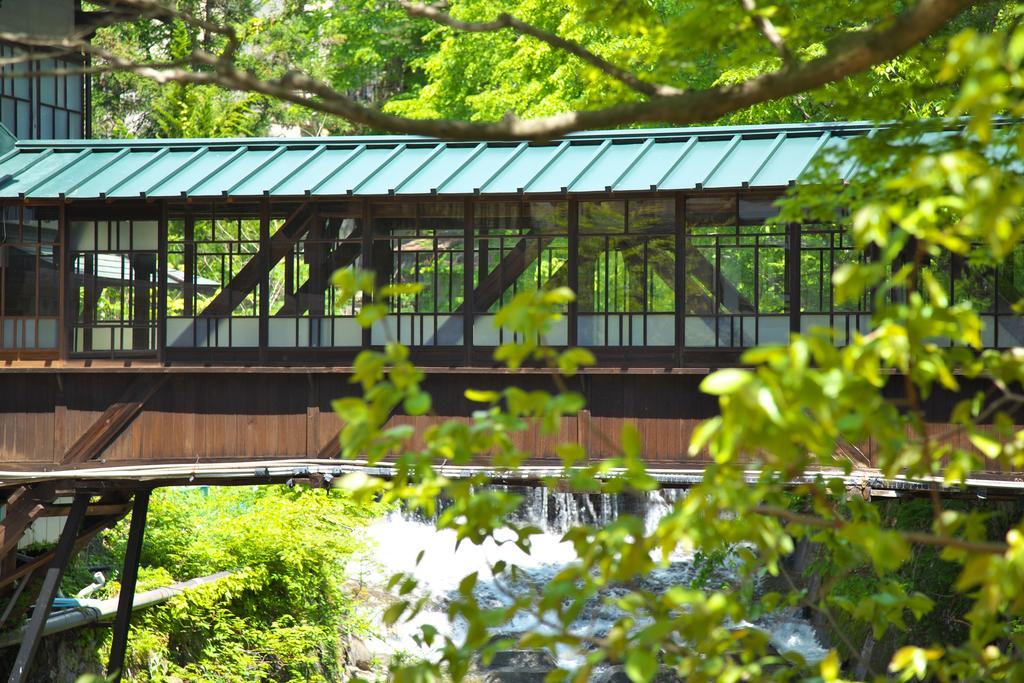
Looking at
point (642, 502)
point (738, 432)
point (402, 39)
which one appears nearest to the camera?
point (738, 432)

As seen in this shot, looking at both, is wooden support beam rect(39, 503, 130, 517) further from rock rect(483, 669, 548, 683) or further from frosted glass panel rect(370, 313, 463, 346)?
rock rect(483, 669, 548, 683)

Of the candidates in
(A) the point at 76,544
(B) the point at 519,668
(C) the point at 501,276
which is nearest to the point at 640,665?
(C) the point at 501,276

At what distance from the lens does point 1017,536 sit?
3166 millimetres

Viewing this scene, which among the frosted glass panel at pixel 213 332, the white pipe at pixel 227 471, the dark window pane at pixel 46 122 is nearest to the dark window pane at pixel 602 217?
the white pipe at pixel 227 471

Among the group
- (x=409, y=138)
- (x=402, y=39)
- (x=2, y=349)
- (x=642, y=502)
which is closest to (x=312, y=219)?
(x=409, y=138)

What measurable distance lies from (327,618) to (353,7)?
664 inches

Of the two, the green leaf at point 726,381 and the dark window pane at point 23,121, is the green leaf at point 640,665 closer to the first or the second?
the green leaf at point 726,381

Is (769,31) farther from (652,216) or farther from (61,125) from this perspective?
(61,125)

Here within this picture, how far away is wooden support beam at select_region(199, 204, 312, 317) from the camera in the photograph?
13.4 metres

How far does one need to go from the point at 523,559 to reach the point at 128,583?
10.3 metres

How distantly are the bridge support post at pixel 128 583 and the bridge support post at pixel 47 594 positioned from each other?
0.93 metres

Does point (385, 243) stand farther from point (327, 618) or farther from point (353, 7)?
point (353, 7)

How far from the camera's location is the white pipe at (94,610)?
576 inches

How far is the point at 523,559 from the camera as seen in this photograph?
23.3 meters
